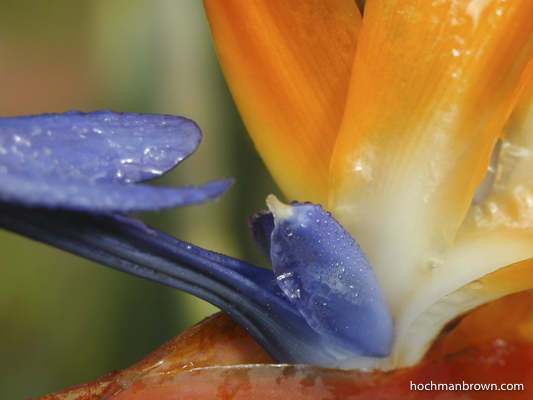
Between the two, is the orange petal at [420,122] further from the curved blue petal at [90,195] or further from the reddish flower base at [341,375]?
the curved blue petal at [90,195]

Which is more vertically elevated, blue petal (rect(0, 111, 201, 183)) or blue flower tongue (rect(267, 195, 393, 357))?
blue petal (rect(0, 111, 201, 183))

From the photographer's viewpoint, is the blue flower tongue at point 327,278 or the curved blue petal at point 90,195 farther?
the blue flower tongue at point 327,278

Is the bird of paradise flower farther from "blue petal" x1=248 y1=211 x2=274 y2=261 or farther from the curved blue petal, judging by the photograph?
the curved blue petal

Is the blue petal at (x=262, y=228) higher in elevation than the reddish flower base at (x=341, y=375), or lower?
higher

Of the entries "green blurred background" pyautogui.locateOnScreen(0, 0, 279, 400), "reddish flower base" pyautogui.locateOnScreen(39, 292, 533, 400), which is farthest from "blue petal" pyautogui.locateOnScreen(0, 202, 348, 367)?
"green blurred background" pyautogui.locateOnScreen(0, 0, 279, 400)

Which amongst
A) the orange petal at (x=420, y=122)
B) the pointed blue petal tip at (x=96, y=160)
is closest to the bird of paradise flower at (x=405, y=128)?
the orange petal at (x=420, y=122)

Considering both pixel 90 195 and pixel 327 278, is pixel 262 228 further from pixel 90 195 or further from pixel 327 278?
pixel 90 195

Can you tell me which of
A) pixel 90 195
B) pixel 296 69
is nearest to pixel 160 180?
pixel 296 69
